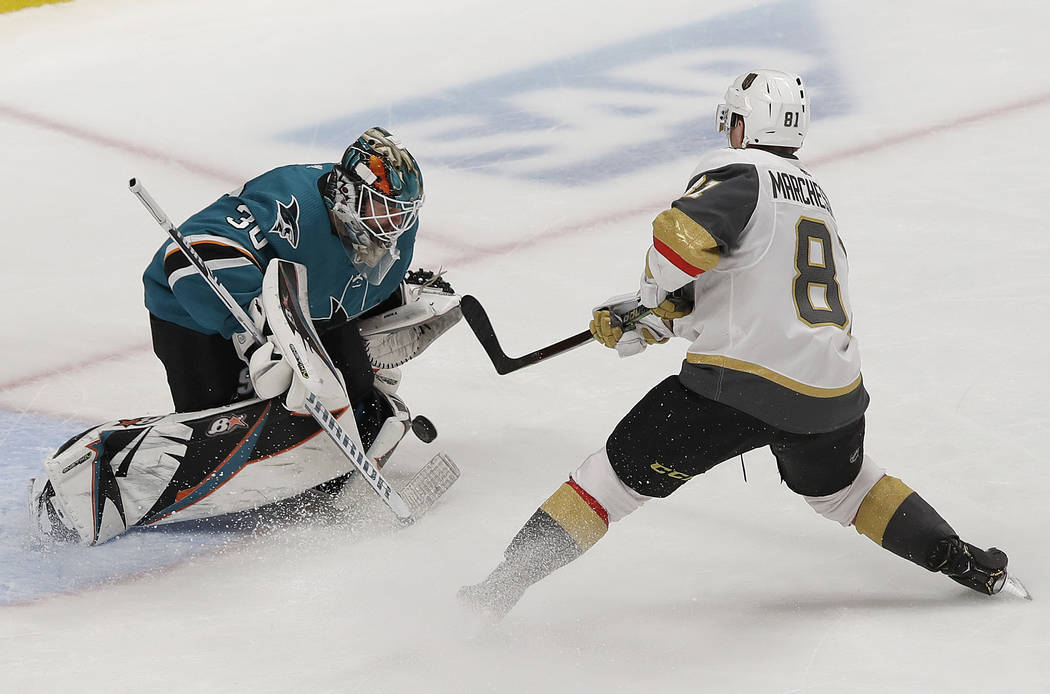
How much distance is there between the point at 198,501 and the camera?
8.93ft

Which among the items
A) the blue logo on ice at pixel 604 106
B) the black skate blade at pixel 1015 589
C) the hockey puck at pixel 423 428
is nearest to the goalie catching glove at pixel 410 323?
the hockey puck at pixel 423 428

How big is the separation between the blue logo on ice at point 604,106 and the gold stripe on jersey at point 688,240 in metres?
2.65

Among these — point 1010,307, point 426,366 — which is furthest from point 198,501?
point 1010,307

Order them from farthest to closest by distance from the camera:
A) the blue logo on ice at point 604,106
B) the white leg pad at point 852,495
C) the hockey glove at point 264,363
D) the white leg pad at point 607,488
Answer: the blue logo on ice at point 604,106, the hockey glove at point 264,363, the white leg pad at point 852,495, the white leg pad at point 607,488

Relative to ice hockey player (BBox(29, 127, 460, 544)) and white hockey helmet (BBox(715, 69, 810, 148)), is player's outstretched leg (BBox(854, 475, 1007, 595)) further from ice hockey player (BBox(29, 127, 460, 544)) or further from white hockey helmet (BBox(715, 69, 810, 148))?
ice hockey player (BBox(29, 127, 460, 544))

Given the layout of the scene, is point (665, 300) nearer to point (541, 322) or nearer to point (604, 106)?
point (541, 322)

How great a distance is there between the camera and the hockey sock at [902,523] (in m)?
2.37

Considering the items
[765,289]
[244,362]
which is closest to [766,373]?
[765,289]

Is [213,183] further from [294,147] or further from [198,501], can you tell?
[198,501]

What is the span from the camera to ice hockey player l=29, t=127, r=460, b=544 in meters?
2.64

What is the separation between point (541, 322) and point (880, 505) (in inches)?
58.9

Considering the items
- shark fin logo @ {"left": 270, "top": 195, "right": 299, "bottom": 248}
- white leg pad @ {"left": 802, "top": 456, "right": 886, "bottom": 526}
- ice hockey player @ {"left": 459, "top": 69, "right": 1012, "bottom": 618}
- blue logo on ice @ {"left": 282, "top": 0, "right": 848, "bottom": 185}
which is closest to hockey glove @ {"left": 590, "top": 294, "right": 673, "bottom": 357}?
ice hockey player @ {"left": 459, "top": 69, "right": 1012, "bottom": 618}

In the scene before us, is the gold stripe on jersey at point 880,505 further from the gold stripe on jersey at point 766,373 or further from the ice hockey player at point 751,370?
the gold stripe on jersey at point 766,373

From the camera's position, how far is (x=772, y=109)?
7.52 feet
